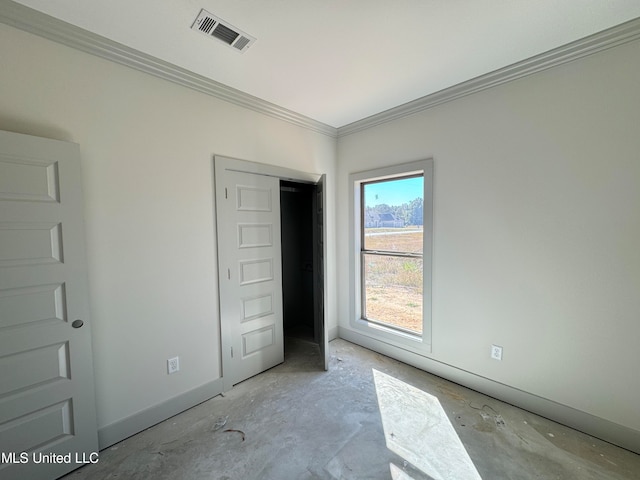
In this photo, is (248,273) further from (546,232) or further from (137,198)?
(546,232)

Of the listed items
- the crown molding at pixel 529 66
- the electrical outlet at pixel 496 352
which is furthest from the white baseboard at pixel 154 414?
the crown molding at pixel 529 66

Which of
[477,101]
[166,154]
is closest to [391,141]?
[477,101]

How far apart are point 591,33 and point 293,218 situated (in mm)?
3378

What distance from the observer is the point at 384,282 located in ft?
10.5

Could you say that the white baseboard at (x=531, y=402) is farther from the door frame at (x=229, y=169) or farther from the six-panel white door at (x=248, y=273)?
the six-panel white door at (x=248, y=273)

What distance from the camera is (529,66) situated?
2008 millimetres

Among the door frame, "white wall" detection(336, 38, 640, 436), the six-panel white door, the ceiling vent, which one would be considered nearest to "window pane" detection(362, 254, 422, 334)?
"white wall" detection(336, 38, 640, 436)

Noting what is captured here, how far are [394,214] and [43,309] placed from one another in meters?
3.04

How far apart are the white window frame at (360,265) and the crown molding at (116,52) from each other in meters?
1.33

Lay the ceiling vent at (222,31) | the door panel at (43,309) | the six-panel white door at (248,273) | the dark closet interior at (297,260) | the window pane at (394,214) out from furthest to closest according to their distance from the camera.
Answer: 1. the dark closet interior at (297,260)
2. the window pane at (394,214)
3. the six-panel white door at (248,273)
4. the ceiling vent at (222,31)
5. the door panel at (43,309)

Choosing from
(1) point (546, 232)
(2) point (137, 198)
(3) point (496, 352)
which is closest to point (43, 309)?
(2) point (137, 198)

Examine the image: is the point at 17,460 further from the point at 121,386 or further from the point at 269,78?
the point at 269,78

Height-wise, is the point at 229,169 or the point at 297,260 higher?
the point at 229,169

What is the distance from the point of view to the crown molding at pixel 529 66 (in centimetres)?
168
